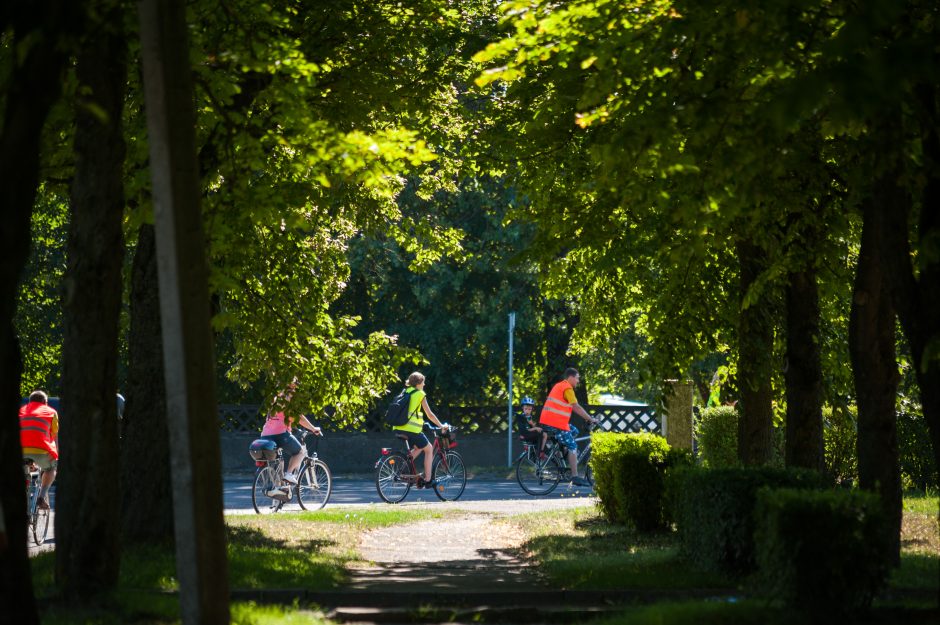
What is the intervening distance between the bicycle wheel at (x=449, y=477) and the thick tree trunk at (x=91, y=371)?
13218 mm

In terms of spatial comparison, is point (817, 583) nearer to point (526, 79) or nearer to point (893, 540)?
point (893, 540)

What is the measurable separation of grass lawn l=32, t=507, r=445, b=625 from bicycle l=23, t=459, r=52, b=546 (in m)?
2.43

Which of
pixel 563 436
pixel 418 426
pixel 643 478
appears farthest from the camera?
pixel 563 436

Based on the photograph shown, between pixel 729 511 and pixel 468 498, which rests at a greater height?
pixel 729 511

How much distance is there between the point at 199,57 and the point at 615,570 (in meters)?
5.79

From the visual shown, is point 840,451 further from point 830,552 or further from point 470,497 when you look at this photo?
point 830,552

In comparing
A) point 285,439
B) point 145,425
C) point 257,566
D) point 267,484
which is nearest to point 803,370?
point 257,566

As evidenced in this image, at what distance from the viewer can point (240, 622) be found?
8.27m

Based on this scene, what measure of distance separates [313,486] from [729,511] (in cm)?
1101

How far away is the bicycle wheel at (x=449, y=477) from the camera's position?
22984 mm

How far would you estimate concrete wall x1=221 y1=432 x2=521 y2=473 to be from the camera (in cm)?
3212

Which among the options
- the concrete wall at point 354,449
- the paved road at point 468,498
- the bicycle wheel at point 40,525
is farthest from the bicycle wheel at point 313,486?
the concrete wall at point 354,449

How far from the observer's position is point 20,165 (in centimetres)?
687

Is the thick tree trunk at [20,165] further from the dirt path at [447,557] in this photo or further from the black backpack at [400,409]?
the black backpack at [400,409]
